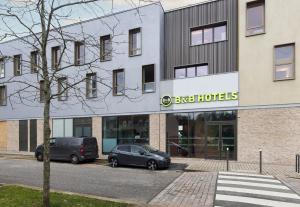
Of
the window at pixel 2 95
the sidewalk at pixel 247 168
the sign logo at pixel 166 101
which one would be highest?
the window at pixel 2 95

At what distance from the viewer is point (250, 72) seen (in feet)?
71.4

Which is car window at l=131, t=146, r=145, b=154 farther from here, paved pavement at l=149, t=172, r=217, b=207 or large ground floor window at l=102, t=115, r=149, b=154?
large ground floor window at l=102, t=115, r=149, b=154

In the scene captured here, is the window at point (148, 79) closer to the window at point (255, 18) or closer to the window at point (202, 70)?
the window at point (202, 70)

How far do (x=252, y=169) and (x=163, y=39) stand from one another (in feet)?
38.7

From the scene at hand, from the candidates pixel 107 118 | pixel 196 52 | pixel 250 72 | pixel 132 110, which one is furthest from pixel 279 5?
pixel 107 118

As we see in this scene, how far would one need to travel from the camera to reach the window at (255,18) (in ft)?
71.4

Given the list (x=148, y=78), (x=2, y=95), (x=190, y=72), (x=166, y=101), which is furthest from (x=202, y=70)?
(x=2, y=95)

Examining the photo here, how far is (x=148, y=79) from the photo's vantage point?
26.1 m

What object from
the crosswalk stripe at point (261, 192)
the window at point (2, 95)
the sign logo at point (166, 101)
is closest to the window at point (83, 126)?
the sign logo at point (166, 101)

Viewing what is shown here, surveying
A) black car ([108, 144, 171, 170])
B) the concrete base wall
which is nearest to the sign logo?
the concrete base wall

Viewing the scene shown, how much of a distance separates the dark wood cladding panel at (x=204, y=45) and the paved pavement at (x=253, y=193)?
32.7 ft

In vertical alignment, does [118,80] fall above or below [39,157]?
above

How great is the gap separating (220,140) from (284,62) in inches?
240

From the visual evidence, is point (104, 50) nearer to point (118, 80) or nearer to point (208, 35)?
point (208, 35)
